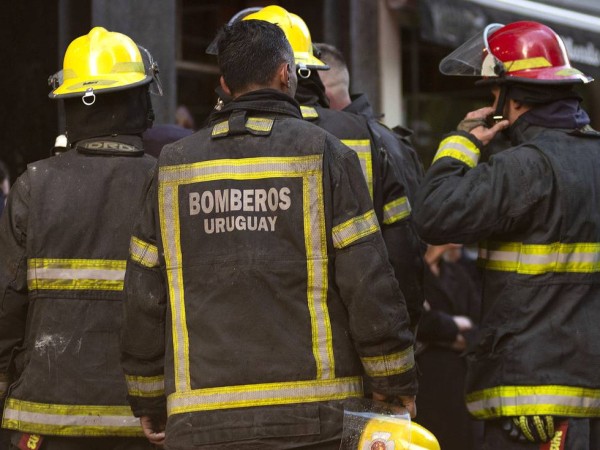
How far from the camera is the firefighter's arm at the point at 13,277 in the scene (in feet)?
15.1

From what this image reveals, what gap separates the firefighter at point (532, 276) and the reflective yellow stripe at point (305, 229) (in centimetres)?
91

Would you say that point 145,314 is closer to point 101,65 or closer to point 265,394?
point 265,394

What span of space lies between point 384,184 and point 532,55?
83 cm

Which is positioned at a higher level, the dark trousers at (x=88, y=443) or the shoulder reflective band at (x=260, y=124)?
the shoulder reflective band at (x=260, y=124)

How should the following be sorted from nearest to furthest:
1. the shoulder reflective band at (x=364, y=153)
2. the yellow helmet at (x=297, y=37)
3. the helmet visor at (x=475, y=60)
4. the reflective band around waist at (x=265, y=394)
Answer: the reflective band around waist at (x=265, y=394) < the helmet visor at (x=475, y=60) < the shoulder reflective band at (x=364, y=153) < the yellow helmet at (x=297, y=37)

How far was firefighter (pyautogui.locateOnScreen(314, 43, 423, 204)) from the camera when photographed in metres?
5.56

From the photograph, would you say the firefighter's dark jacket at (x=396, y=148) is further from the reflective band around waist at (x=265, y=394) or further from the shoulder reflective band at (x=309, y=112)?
the reflective band around waist at (x=265, y=394)

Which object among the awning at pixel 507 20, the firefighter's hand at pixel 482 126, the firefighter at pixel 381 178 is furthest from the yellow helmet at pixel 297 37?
the awning at pixel 507 20

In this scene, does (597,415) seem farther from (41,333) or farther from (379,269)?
(41,333)

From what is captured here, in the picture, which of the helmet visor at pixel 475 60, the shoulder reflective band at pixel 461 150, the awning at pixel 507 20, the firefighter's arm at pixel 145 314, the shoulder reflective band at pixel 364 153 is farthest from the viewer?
the awning at pixel 507 20

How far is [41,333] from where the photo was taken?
15.0ft

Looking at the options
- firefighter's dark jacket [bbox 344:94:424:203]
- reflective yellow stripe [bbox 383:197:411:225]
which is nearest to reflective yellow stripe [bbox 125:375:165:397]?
reflective yellow stripe [bbox 383:197:411:225]

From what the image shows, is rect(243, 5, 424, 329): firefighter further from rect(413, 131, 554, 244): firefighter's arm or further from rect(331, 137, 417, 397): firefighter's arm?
rect(331, 137, 417, 397): firefighter's arm

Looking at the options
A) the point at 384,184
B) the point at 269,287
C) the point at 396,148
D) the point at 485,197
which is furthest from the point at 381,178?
the point at 269,287
